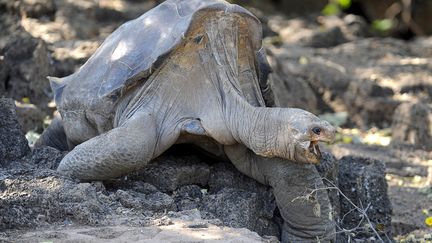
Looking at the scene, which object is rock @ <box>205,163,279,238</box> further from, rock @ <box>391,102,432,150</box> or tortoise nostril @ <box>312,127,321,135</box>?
rock @ <box>391,102,432,150</box>

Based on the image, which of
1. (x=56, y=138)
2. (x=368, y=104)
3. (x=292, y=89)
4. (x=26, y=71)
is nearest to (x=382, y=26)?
(x=368, y=104)

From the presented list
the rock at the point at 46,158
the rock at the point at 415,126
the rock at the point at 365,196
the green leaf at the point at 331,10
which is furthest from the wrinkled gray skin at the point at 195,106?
the green leaf at the point at 331,10

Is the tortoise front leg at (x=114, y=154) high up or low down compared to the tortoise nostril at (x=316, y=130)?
down

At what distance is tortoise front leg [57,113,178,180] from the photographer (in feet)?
15.0

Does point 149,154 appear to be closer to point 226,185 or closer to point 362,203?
point 226,185

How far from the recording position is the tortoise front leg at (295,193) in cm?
455

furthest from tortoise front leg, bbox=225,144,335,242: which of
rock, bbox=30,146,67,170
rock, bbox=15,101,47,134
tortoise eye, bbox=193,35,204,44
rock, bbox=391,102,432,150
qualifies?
rock, bbox=391,102,432,150

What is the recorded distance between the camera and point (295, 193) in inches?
181

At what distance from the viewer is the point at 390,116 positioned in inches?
345

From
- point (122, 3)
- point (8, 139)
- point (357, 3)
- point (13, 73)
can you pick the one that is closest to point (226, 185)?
point (8, 139)

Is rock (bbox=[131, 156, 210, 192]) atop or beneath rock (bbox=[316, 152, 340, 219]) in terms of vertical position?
atop

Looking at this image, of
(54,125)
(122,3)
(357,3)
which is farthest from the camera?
(357,3)

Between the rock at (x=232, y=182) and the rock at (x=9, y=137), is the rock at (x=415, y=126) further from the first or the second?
the rock at (x=9, y=137)

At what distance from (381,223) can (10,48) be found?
11.7ft
